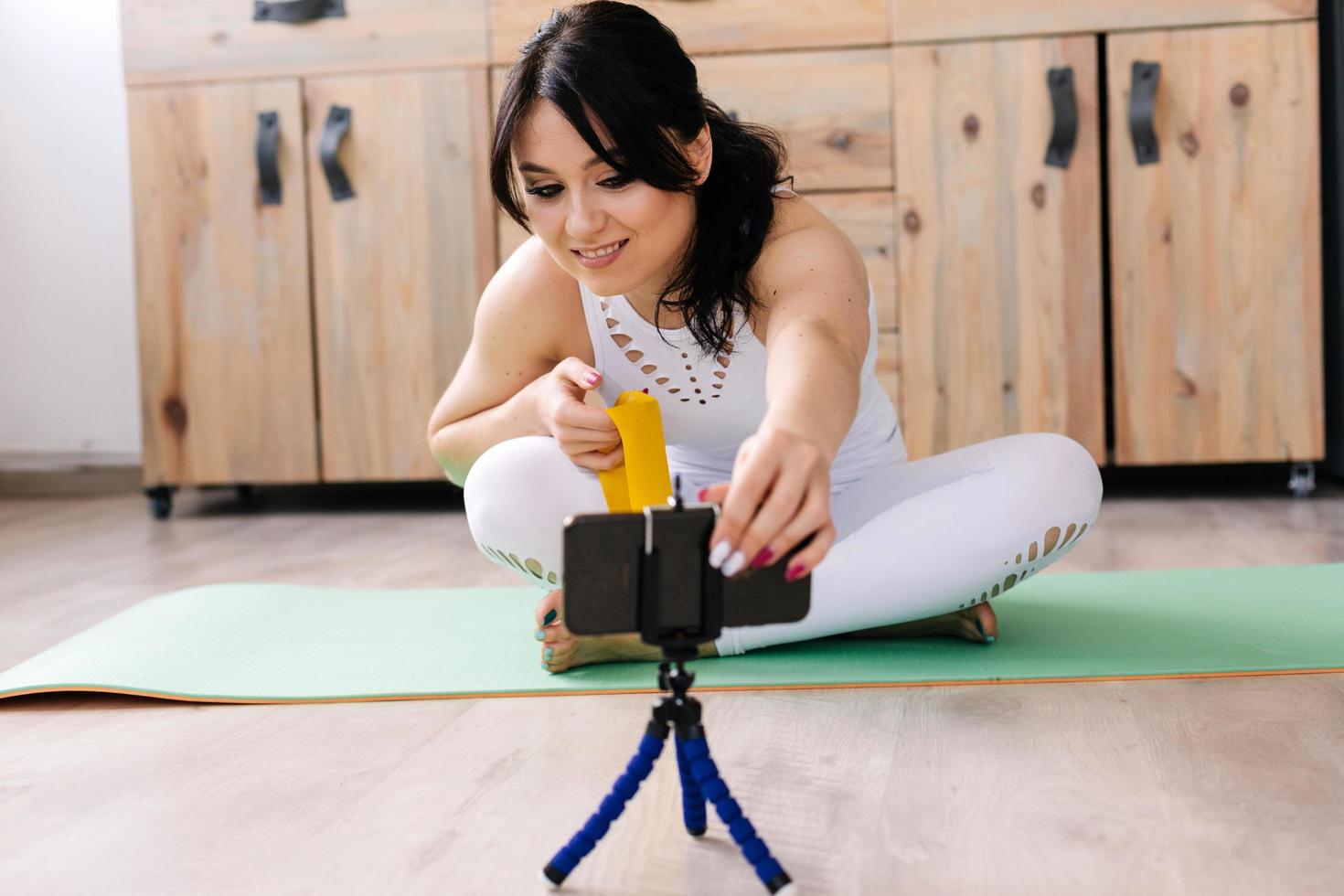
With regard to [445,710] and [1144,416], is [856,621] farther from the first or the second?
[1144,416]

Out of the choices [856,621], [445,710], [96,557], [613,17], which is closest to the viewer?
[613,17]

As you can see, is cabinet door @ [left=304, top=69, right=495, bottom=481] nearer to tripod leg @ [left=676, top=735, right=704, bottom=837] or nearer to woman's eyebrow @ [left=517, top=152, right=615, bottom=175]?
woman's eyebrow @ [left=517, top=152, right=615, bottom=175]

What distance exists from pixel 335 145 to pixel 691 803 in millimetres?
1954

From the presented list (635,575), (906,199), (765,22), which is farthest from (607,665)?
(765,22)

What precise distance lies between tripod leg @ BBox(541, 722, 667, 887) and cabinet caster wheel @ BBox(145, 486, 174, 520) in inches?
83.3

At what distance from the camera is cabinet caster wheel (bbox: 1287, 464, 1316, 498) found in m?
2.43

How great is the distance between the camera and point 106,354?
307 centimetres

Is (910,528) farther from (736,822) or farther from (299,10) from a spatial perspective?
(299,10)

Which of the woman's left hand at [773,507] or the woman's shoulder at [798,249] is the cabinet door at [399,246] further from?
the woman's left hand at [773,507]

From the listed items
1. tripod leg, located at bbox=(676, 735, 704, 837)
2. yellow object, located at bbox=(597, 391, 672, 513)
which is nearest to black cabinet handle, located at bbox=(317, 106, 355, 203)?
yellow object, located at bbox=(597, 391, 672, 513)

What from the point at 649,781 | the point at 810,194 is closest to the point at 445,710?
the point at 649,781

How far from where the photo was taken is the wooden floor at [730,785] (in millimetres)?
809

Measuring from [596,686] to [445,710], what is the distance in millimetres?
140

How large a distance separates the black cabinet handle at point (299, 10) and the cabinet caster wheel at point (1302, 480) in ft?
6.28
